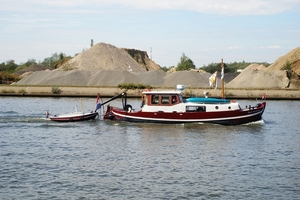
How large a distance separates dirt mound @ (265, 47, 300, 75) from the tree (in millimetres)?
25382

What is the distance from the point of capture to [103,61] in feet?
362

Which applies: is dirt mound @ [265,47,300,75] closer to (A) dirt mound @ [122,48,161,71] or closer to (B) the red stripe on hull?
(A) dirt mound @ [122,48,161,71]

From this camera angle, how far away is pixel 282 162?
27.2 m

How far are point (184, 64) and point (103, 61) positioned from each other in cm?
4505

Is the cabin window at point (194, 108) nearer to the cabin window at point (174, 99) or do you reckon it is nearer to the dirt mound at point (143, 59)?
the cabin window at point (174, 99)

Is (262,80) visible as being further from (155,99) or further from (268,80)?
(155,99)

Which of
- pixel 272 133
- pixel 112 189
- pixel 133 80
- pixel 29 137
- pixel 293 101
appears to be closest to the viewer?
pixel 112 189

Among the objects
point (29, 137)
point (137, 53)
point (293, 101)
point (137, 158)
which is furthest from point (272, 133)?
point (137, 53)

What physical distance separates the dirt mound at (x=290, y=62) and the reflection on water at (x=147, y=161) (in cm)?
8246

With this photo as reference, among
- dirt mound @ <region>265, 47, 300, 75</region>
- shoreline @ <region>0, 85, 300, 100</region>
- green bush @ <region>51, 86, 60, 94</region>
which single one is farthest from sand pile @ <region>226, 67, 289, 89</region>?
green bush @ <region>51, 86, 60, 94</region>

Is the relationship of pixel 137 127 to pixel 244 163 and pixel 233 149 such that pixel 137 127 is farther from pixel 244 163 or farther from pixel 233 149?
pixel 244 163

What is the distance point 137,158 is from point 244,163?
206 inches

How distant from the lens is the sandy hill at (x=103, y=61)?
109250mm

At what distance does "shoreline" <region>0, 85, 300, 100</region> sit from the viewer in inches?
3113
